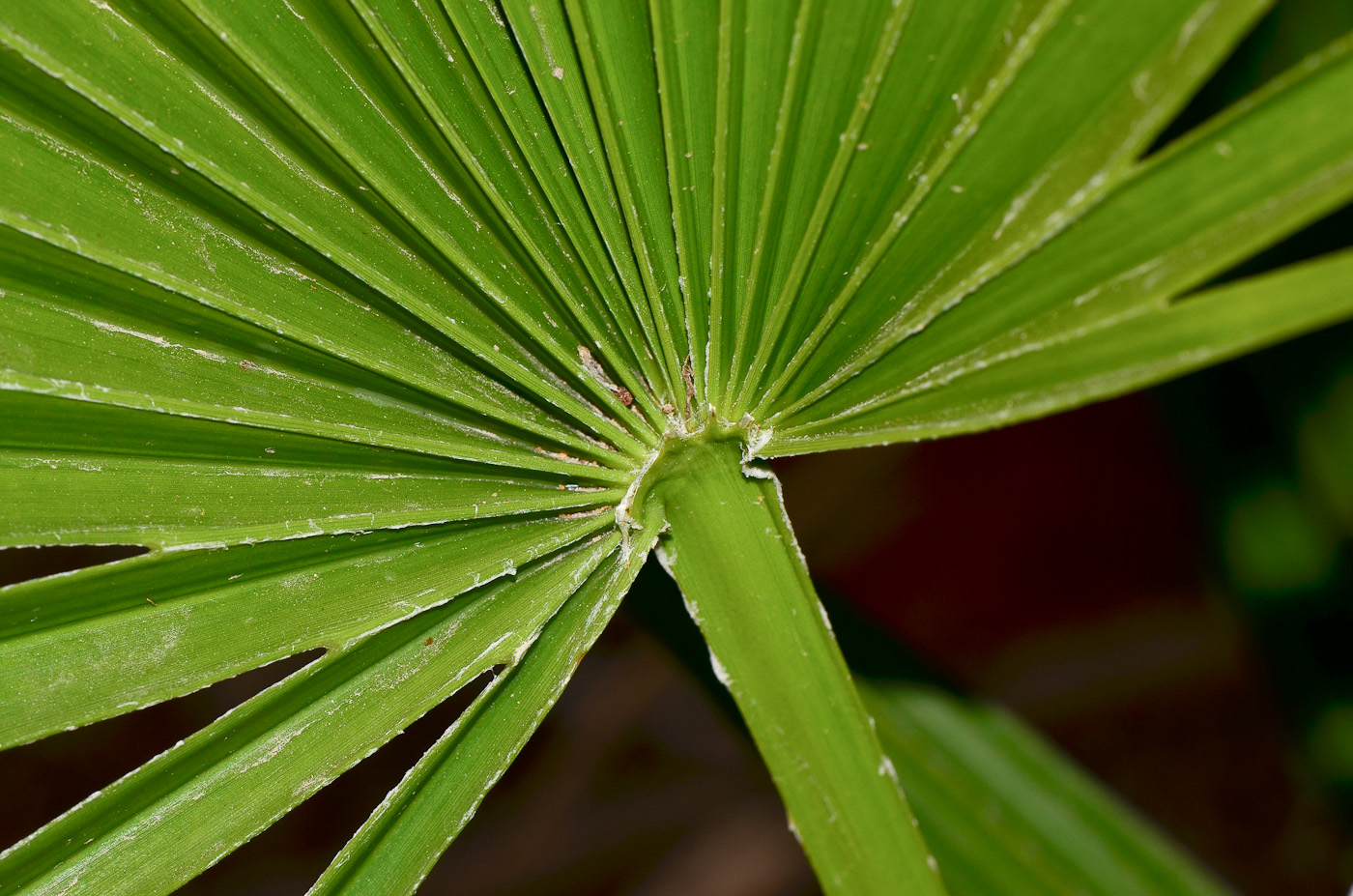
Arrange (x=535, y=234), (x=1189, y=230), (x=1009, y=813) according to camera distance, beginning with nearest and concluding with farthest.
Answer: (x=1189, y=230)
(x=535, y=234)
(x=1009, y=813)

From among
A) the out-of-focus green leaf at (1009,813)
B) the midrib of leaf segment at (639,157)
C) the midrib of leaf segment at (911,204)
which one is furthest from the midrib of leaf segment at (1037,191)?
the out-of-focus green leaf at (1009,813)

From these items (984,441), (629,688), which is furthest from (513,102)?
(984,441)

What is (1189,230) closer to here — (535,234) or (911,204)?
(911,204)

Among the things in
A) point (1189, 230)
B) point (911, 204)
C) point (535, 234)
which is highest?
point (535, 234)

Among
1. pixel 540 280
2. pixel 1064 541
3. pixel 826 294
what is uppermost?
pixel 540 280

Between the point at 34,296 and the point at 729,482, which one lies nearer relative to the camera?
the point at 34,296

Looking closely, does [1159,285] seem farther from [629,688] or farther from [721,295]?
[629,688]

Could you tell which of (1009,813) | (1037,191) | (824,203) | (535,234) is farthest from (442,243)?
(1009,813)

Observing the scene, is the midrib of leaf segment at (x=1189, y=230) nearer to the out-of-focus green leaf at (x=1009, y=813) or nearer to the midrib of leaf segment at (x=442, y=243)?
the midrib of leaf segment at (x=442, y=243)
